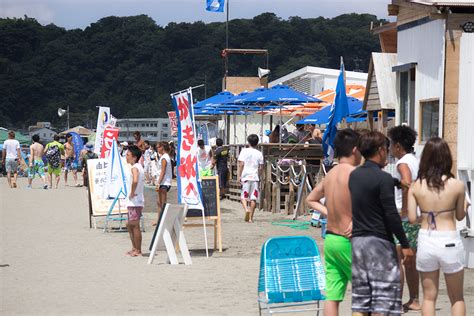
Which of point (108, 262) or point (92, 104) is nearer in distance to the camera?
point (108, 262)

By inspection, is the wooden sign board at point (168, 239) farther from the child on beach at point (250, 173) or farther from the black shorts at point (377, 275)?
the child on beach at point (250, 173)

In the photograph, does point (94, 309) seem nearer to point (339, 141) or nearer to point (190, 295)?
point (190, 295)

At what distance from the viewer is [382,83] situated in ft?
53.1

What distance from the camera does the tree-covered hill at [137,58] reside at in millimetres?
138000

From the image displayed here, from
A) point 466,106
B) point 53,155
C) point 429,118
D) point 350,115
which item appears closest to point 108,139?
point 350,115

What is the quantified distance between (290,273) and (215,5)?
40.8 metres

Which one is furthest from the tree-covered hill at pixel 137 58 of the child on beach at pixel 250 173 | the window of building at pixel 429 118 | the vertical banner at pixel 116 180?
the window of building at pixel 429 118

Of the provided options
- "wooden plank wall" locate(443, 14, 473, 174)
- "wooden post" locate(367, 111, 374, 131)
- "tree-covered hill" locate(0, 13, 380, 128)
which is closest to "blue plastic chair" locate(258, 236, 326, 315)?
"wooden plank wall" locate(443, 14, 473, 174)

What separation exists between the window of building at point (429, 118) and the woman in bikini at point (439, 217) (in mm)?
5486

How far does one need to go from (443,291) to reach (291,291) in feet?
10.8

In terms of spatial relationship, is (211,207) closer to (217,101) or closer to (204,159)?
(204,159)

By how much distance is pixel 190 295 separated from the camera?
33.9 ft

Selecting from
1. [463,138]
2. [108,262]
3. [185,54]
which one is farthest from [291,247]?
[185,54]

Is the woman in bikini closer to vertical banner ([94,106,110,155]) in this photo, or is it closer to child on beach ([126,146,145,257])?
child on beach ([126,146,145,257])
